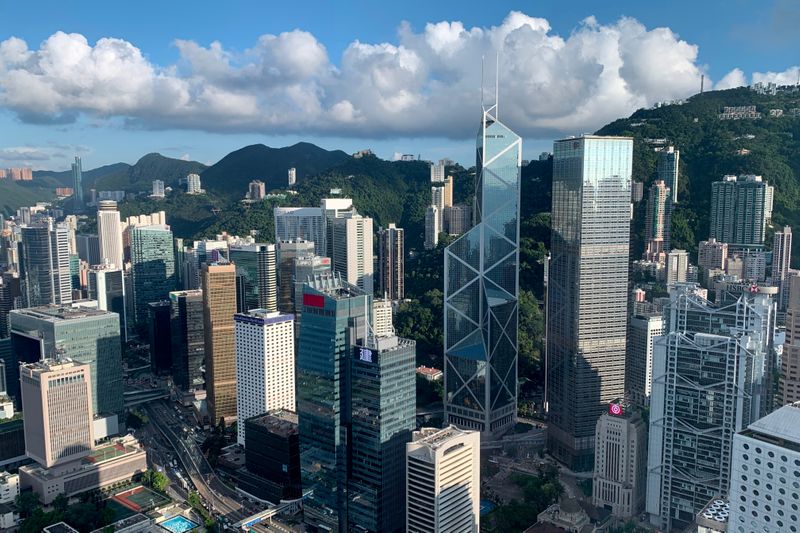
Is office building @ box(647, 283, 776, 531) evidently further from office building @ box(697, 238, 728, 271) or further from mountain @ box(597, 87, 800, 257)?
mountain @ box(597, 87, 800, 257)

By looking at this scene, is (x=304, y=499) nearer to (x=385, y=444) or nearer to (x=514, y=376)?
(x=385, y=444)

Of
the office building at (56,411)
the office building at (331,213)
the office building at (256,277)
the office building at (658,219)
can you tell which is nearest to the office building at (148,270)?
the office building at (256,277)

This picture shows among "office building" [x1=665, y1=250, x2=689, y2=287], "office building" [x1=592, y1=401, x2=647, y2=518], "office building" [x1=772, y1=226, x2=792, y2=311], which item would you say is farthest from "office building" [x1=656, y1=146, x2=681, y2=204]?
"office building" [x1=592, y1=401, x2=647, y2=518]

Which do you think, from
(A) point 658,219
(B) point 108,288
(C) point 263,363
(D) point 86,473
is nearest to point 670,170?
(A) point 658,219

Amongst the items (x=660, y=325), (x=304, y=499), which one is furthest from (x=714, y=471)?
(x=304, y=499)

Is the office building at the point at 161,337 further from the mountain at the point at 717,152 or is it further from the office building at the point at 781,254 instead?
the office building at the point at 781,254

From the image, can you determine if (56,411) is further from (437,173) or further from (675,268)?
(437,173)
